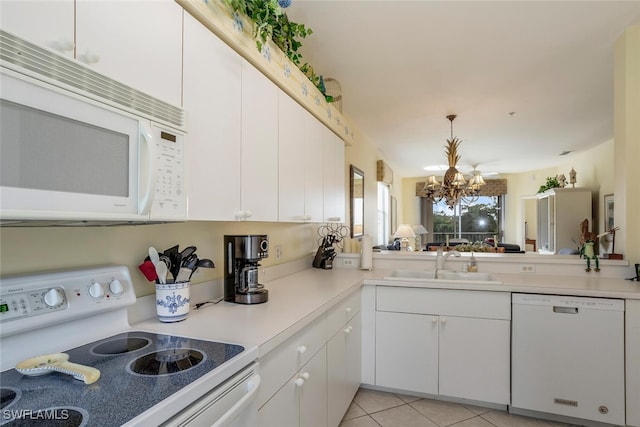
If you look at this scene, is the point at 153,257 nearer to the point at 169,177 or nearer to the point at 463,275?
the point at 169,177

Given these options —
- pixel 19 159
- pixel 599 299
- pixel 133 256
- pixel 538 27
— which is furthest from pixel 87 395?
pixel 538 27

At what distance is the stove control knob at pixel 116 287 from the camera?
117 centimetres

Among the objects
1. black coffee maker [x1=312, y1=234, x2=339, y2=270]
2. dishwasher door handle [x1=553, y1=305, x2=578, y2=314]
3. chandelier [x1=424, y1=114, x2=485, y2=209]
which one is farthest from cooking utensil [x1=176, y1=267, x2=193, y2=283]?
chandelier [x1=424, y1=114, x2=485, y2=209]

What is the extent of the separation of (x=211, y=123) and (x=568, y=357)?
2429 mm

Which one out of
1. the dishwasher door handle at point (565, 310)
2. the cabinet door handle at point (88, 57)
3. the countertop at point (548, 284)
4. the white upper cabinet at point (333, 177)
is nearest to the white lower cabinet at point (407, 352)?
the countertop at point (548, 284)

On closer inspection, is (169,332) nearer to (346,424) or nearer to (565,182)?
(346,424)

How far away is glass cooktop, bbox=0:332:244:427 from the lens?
67 centimetres

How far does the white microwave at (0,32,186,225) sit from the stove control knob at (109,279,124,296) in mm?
356

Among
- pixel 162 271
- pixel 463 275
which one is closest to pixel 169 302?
pixel 162 271

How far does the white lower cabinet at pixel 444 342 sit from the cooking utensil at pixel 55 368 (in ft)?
6.29

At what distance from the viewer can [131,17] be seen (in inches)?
39.5

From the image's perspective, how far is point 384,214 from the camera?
7.05m

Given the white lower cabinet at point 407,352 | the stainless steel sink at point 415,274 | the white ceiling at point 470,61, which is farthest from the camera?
the stainless steel sink at point 415,274

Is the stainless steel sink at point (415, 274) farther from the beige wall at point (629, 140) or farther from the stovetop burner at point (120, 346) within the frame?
the stovetop burner at point (120, 346)
